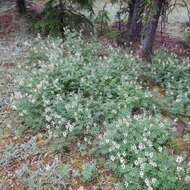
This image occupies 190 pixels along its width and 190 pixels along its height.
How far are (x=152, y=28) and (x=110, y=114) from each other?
12.0 feet

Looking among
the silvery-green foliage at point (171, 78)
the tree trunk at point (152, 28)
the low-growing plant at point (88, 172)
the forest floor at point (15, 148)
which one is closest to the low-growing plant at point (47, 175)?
the forest floor at point (15, 148)

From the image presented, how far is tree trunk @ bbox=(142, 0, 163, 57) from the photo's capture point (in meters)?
6.79

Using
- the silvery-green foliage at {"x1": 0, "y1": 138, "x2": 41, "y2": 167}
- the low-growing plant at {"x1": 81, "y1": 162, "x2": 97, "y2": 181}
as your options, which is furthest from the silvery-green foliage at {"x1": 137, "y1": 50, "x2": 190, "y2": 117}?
the silvery-green foliage at {"x1": 0, "y1": 138, "x2": 41, "y2": 167}

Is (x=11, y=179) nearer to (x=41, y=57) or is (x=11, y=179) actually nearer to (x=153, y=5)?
(x=41, y=57)

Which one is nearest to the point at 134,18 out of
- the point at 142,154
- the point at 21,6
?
the point at 21,6

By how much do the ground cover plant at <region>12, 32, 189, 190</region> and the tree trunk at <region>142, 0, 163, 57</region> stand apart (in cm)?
100

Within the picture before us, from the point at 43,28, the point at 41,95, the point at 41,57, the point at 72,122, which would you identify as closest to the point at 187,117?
the point at 72,122

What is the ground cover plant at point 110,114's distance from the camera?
3543 mm

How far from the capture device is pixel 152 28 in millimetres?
7293

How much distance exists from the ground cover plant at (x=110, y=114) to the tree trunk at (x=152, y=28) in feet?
3.27

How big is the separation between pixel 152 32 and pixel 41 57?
3161 mm

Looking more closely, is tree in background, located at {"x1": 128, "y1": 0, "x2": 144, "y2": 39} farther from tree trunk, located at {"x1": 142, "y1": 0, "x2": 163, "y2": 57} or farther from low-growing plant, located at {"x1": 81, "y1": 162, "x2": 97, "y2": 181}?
low-growing plant, located at {"x1": 81, "y1": 162, "x2": 97, "y2": 181}

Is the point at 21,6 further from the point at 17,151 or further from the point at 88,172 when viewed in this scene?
the point at 88,172

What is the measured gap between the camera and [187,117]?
17.0 ft
